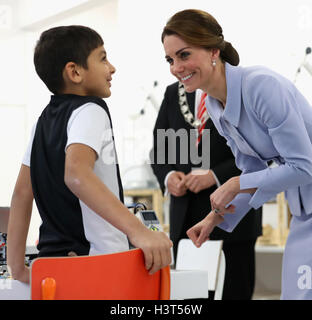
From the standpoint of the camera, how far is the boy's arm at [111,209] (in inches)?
38.4

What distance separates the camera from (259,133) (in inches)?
59.4

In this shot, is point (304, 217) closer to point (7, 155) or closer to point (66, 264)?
point (66, 264)

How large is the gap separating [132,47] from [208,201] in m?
2.46

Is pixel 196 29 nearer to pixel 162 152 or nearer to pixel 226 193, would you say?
pixel 226 193

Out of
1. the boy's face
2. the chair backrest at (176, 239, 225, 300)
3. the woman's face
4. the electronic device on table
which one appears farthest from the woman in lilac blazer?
the chair backrest at (176, 239, 225, 300)

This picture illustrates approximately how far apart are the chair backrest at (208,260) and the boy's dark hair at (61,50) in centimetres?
130

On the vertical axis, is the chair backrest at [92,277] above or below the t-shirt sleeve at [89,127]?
below

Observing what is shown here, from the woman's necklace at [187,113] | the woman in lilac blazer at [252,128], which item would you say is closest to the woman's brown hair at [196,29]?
the woman in lilac blazer at [252,128]

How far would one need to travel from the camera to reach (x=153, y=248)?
0.97m

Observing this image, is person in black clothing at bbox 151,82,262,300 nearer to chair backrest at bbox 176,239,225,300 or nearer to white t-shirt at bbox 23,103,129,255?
chair backrest at bbox 176,239,225,300

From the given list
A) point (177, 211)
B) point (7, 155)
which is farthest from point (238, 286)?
point (7, 155)

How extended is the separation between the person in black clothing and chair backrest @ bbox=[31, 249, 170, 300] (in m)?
1.48

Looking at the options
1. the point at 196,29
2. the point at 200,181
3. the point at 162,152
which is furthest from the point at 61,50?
the point at 162,152

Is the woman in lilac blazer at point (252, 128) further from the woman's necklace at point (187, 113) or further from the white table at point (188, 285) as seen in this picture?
the woman's necklace at point (187, 113)
